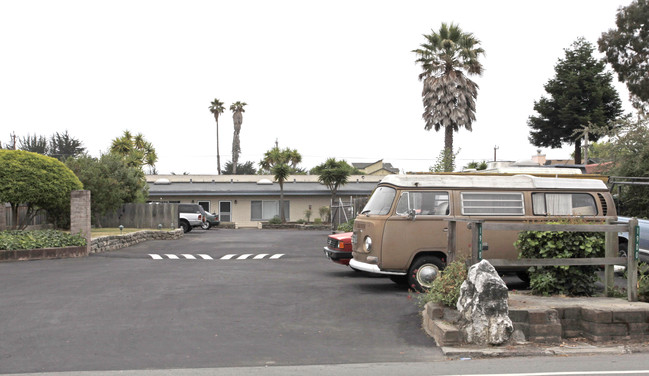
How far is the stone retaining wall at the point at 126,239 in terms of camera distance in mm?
21672

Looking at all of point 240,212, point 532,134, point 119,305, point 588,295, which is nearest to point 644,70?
point 532,134

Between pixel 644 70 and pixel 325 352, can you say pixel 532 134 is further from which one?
pixel 325 352

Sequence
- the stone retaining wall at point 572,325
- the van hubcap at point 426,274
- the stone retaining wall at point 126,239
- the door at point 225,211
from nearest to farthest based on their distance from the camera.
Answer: the stone retaining wall at point 572,325 → the van hubcap at point 426,274 → the stone retaining wall at point 126,239 → the door at point 225,211

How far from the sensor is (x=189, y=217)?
38406 millimetres

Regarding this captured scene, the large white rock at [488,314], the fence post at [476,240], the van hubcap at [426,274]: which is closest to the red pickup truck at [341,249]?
the van hubcap at [426,274]

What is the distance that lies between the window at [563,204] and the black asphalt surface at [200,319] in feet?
11.4

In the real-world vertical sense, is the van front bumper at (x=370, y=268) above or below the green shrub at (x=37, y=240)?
below

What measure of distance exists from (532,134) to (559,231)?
40663 millimetres

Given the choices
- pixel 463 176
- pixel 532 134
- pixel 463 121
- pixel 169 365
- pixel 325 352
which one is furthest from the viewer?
pixel 532 134

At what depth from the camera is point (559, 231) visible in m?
8.98

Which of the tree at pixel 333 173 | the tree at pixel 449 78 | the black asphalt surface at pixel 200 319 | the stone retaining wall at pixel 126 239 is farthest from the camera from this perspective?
Result: the tree at pixel 333 173

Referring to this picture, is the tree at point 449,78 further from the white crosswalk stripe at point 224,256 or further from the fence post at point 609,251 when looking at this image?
the fence post at point 609,251

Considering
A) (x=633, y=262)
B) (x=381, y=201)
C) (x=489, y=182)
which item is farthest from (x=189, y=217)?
(x=633, y=262)

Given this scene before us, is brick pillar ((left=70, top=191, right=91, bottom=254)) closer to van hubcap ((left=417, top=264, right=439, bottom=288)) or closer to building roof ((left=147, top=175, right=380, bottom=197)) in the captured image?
van hubcap ((left=417, top=264, right=439, bottom=288))
